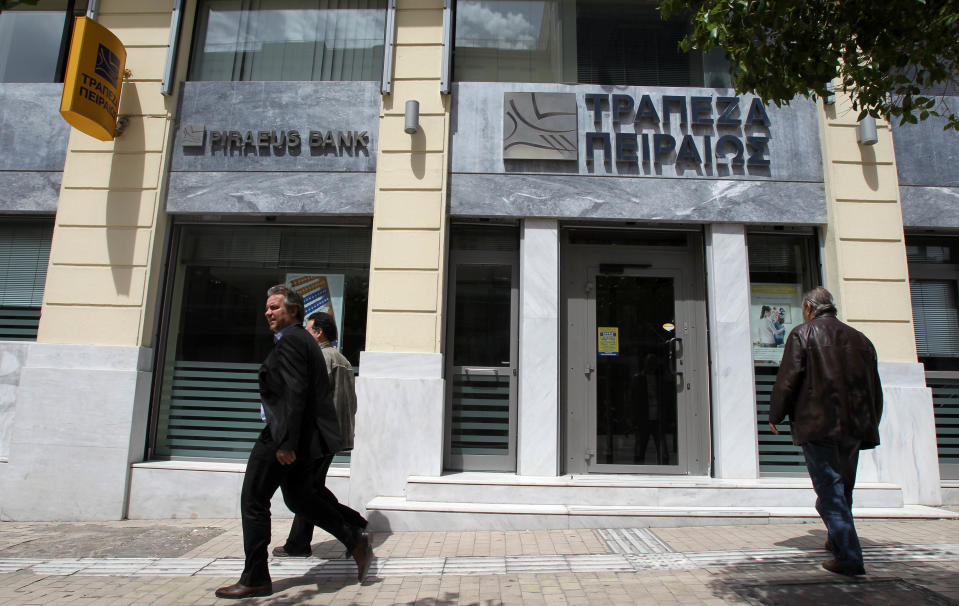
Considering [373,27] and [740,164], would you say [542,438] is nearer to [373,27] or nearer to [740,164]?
[740,164]

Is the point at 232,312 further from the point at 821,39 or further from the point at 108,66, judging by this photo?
the point at 821,39

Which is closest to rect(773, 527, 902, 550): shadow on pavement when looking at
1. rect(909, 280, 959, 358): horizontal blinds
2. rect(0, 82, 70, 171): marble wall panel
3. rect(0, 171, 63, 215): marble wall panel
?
rect(909, 280, 959, 358): horizontal blinds

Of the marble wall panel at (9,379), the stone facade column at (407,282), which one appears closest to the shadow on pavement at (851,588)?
the stone facade column at (407,282)

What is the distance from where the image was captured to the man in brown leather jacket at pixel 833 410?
143 inches

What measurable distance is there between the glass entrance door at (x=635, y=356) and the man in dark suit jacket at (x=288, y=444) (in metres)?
3.13

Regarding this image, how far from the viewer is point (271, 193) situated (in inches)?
257

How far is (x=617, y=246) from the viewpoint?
662cm

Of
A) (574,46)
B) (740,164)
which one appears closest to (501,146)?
(574,46)

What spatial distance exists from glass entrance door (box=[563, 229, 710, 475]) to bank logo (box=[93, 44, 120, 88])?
5321 mm

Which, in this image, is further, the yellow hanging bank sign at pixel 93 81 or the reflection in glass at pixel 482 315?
the reflection in glass at pixel 482 315

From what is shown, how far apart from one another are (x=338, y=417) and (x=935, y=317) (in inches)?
260

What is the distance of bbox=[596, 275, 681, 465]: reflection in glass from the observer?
629 cm

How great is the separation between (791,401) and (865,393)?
1.40ft

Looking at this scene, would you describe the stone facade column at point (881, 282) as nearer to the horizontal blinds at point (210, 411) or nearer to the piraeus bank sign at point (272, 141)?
the piraeus bank sign at point (272, 141)
